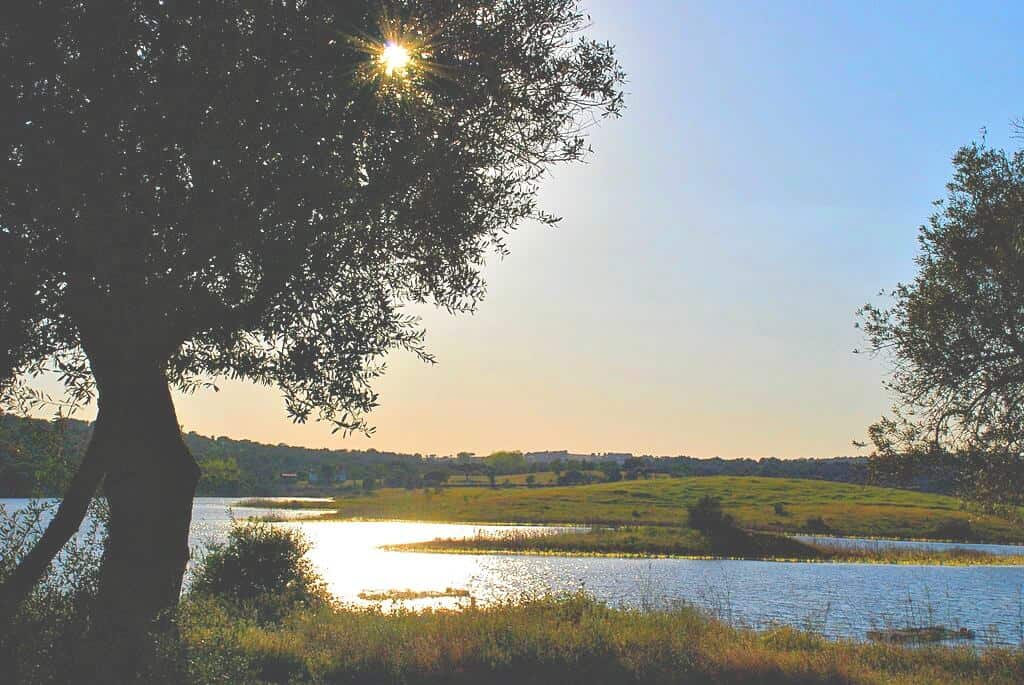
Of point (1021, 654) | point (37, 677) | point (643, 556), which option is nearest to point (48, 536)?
point (37, 677)

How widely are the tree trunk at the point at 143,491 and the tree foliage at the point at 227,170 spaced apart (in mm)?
638

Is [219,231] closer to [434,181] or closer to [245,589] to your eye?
[434,181]

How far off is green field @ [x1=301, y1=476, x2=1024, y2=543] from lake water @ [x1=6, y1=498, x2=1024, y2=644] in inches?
1081

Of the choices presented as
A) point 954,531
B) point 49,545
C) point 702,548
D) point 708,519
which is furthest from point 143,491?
point 954,531

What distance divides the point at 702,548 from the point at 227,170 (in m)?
59.7

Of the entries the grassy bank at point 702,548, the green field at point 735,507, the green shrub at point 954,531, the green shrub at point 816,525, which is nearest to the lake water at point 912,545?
the grassy bank at point 702,548

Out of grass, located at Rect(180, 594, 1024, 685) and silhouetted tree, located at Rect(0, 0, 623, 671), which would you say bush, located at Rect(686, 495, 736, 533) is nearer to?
grass, located at Rect(180, 594, 1024, 685)

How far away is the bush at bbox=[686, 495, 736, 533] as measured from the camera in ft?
230

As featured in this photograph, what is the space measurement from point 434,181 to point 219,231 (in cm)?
406

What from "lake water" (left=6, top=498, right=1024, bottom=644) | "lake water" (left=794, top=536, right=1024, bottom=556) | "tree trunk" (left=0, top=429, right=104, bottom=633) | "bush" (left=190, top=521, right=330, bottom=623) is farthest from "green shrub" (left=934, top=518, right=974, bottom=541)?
"tree trunk" (left=0, top=429, right=104, bottom=633)

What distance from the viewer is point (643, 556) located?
6362cm

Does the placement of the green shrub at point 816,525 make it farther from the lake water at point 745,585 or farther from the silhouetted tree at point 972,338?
the silhouetted tree at point 972,338

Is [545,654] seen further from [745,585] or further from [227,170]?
[745,585]

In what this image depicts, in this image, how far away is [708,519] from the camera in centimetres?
7162
